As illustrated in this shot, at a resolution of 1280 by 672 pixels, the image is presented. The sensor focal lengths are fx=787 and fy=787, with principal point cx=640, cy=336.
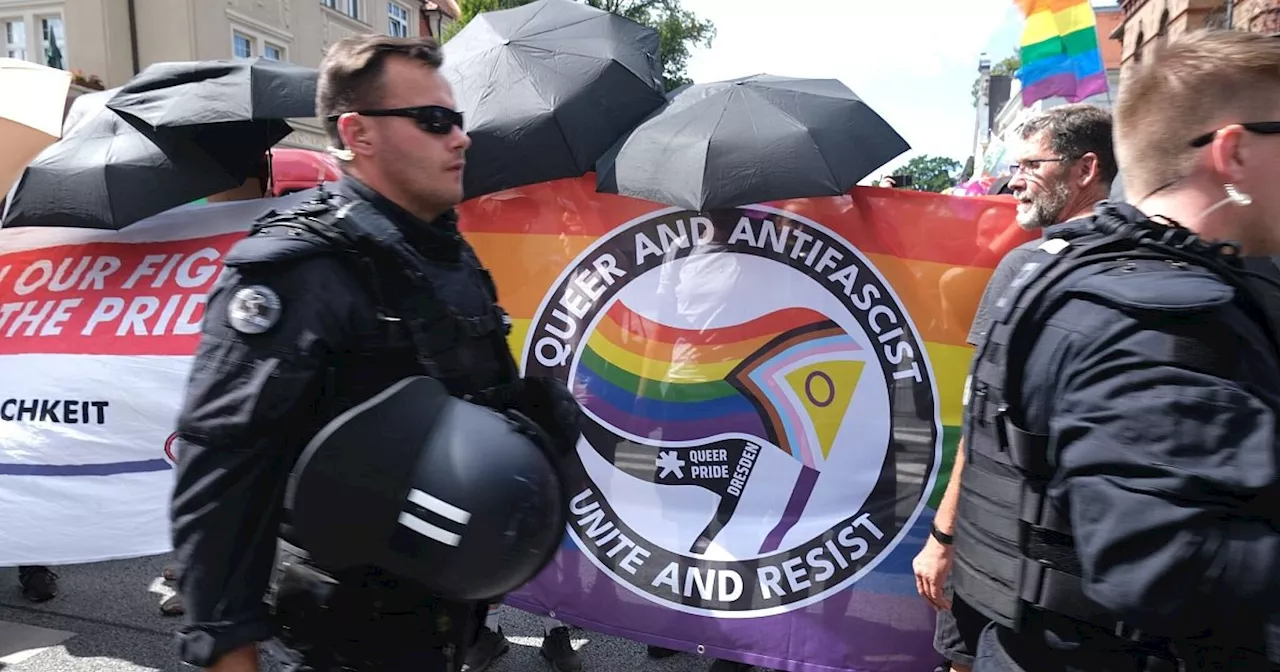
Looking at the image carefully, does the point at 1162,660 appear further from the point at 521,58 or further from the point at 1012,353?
the point at 521,58

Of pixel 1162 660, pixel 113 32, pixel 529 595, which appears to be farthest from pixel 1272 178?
pixel 113 32

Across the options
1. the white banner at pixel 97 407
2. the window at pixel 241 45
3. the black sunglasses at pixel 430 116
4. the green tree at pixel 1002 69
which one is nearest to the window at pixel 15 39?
the window at pixel 241 45

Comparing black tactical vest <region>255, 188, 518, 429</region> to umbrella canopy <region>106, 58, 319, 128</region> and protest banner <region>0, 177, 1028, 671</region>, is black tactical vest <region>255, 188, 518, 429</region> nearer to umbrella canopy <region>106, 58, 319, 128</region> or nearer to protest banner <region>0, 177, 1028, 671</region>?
protest banner <region>0, 177, 1028, 671</region>

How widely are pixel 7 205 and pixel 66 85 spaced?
74 centimetres

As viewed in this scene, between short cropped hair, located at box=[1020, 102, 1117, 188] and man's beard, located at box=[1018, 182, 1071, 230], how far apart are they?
0.34 ft

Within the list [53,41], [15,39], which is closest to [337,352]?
[53,41]

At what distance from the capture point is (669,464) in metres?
3.03

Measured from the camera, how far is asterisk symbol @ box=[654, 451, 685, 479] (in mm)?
3018

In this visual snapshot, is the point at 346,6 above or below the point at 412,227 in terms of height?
above

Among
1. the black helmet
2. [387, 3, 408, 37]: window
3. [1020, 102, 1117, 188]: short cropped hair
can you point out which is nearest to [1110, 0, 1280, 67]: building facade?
[1020, 102, 1117, 188]: short cropped hair

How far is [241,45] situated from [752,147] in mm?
22044

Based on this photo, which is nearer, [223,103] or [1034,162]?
[1034,162]

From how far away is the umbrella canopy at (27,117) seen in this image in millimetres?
3447

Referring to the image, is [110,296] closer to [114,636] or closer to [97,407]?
[97,407]
